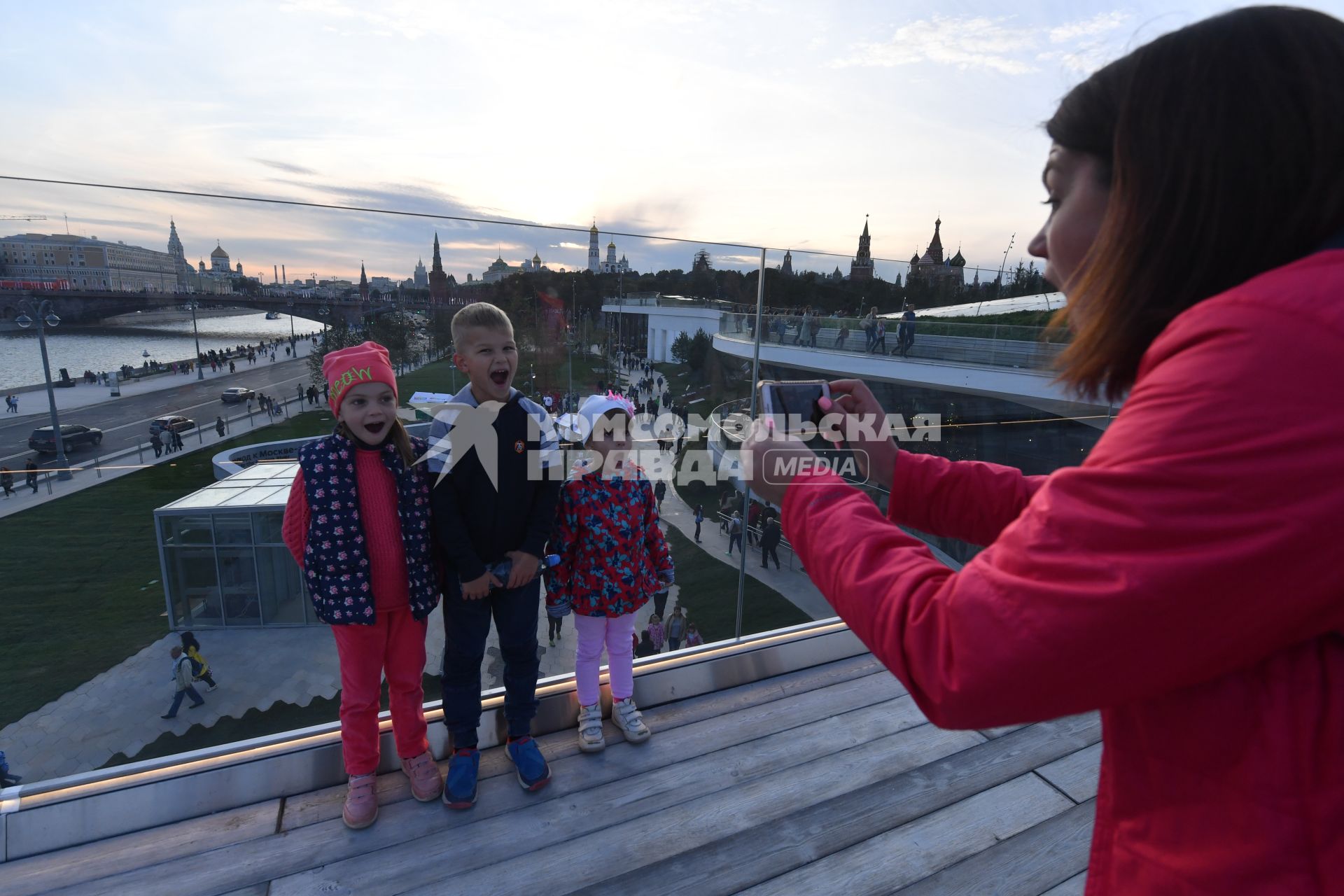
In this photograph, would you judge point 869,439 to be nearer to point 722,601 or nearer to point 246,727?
point 722,601

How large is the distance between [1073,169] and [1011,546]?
387 millimetres

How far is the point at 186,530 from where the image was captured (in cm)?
221

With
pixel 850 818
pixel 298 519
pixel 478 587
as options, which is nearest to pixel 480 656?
pixel 478 587

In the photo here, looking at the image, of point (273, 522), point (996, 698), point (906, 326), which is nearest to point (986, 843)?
point (996, 698)

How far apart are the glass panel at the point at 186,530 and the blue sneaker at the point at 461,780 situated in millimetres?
1148

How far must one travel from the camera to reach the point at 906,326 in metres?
5.00

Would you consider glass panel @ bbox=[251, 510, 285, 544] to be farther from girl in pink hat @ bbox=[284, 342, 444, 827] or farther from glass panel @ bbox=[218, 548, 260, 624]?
girl in pink hat @ bbox=[284, 342, 444, 827]

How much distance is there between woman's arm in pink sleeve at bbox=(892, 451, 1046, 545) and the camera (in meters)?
0.98

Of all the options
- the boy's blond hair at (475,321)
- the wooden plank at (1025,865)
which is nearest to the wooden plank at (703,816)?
the wooden plank at (1025,865)

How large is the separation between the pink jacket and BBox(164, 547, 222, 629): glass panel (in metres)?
2.40

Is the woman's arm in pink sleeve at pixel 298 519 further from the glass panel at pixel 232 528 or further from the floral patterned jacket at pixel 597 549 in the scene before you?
the floral patterned jacket at pixel 597 549

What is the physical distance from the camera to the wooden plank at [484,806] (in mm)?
1608

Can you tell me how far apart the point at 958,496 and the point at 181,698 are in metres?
2.48

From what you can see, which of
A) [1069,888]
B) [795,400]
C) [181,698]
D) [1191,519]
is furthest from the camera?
[181,698]
